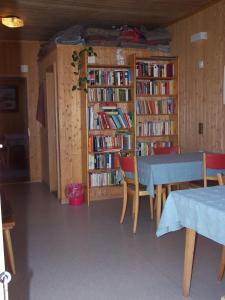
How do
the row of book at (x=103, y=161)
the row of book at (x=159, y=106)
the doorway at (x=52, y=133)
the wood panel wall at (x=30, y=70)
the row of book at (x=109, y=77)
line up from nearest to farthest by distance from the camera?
1. the row of book at (x=109, y=77)
2. the row of book at (x=103, y=161)
3. the row of book at (x=159, y=106)
4. the doorway at (x=52, y=133)
5. the wood panel wall at (x=30, y=70)

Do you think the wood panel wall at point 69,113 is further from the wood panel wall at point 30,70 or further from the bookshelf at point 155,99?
the wood panel wall at point 30,70

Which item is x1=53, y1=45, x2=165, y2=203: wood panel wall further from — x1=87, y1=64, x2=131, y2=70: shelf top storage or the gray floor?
the gray floor

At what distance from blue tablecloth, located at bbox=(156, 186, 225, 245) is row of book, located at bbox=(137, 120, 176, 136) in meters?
3.25

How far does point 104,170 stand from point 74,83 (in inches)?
57.8

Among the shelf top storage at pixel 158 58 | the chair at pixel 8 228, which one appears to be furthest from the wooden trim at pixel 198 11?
the chair at pixel 8 228

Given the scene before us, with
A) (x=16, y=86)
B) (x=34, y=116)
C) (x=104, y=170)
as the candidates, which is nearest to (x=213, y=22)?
(x=104, y=170)

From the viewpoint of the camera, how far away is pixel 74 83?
5.73 m

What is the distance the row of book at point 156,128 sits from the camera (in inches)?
238

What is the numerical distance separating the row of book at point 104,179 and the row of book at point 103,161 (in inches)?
4.6

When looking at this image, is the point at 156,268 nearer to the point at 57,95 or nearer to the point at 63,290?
the point at 63,290

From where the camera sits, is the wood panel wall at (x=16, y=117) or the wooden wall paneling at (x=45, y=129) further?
the wood panel wall at (x=16, y=117)

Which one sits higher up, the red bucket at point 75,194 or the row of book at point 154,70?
the row of book at point 154,70

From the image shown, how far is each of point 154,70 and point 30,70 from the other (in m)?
2.63

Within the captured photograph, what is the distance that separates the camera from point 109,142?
19.4ft
